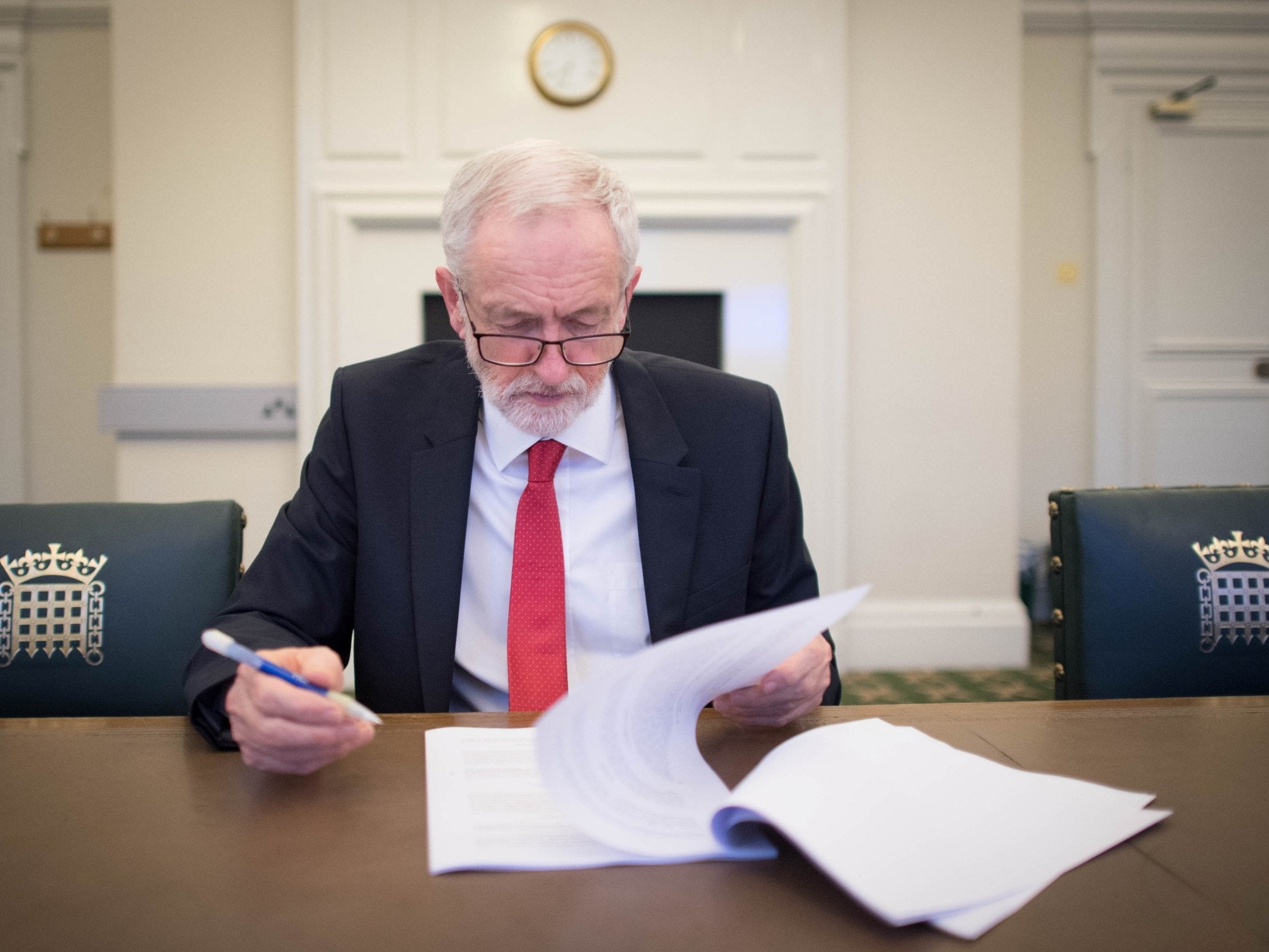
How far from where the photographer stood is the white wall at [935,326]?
3693mm

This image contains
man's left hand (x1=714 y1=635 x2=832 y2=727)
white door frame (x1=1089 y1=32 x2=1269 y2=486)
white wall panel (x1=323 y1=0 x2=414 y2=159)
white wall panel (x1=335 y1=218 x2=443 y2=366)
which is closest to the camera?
man's left hand (x1=714 y1=635 x2=832 y2=727)

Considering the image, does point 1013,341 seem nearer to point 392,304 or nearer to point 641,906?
point 392,304

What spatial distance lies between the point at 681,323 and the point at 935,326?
105cm

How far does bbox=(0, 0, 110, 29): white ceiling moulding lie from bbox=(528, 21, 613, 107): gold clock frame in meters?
2.01

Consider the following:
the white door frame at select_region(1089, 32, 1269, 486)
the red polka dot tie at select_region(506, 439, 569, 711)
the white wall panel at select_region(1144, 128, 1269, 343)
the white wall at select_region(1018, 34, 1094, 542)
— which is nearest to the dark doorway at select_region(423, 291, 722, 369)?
the white wall at select_region(1018, 34, 1094, 542)

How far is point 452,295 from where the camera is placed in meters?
1.34

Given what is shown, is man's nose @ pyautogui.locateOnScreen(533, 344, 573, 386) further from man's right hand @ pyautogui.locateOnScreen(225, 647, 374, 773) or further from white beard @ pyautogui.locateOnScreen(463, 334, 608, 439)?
man's right hand @ pyautogui.locateOnScreen(225, 647, 374, 773)

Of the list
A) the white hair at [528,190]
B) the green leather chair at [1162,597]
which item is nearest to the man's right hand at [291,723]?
the white hair at [528,190]

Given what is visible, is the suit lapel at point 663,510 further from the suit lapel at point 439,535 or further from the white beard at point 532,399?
the suit lapel at point 439,535

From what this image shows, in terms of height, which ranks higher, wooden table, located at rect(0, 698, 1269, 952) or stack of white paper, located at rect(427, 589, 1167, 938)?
stack of white paper, located at rect(427, 589, 1167, 938)

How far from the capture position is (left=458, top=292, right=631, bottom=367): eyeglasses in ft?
4.00

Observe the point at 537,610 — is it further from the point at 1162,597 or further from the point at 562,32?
the point at 562,32

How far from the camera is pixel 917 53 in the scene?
3691mm

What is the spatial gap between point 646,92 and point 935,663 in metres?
2.59
